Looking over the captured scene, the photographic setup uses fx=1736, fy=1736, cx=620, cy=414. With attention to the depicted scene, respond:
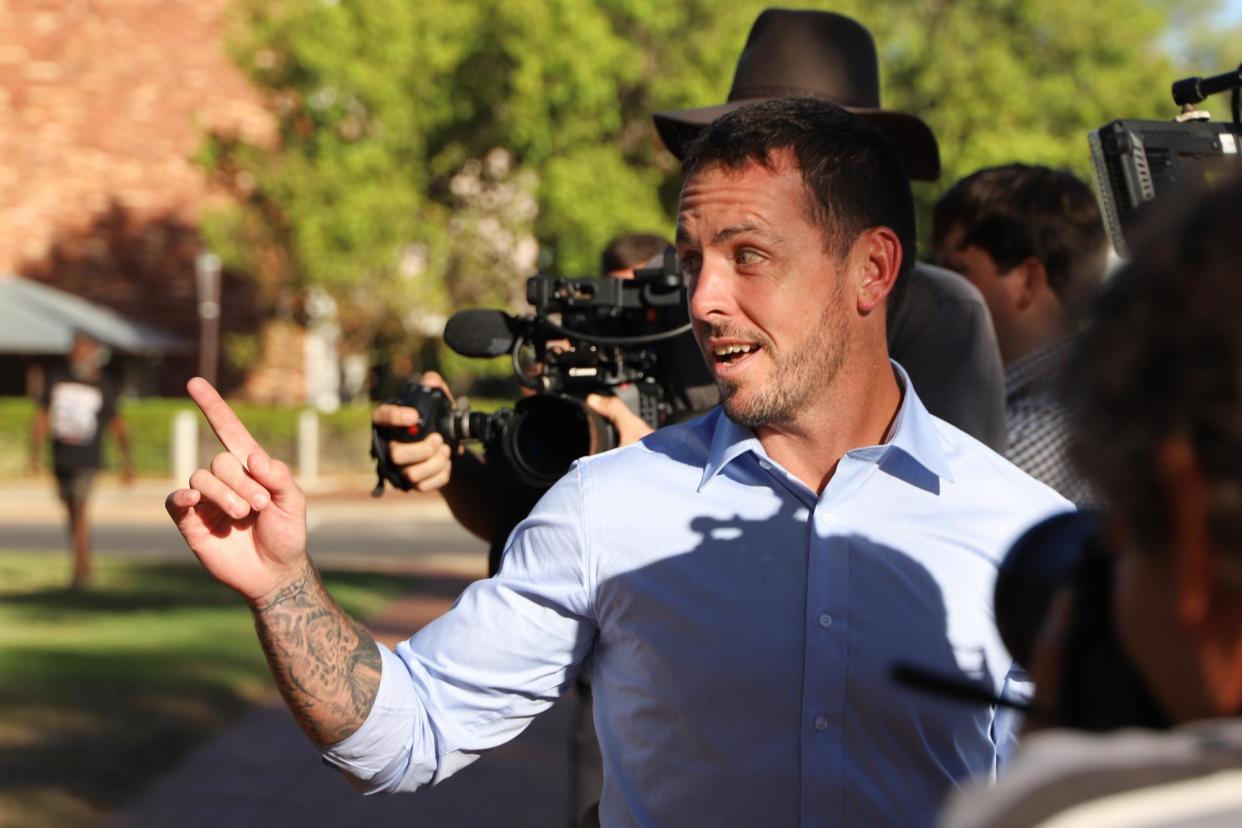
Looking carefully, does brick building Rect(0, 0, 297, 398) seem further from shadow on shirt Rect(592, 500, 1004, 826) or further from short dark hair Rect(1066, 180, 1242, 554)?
short dark hair Rect(1066, 180, 1242, 554)

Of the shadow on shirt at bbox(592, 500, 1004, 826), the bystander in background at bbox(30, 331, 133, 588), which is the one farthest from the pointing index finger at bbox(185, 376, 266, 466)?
the bystander in background at bbox(30, 331, 133, 588)

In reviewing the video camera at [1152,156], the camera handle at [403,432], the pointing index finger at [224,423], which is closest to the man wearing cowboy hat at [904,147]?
the video camera at [1152,156]

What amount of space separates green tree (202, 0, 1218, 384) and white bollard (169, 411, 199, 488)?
265 centimetres

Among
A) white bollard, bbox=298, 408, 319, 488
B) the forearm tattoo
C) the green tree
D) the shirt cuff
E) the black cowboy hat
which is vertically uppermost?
the green tree

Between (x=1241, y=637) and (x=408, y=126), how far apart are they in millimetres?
25907

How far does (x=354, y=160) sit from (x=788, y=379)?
78.5 feet

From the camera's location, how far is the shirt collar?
97.9 inches

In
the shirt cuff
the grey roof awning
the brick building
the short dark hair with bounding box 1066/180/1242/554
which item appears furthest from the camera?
the brick building

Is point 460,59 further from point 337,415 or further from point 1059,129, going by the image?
point 1059,129

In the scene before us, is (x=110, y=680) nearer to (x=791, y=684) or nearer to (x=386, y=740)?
(x=386, y=740)

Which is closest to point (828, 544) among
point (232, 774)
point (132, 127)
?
point (232, 774)

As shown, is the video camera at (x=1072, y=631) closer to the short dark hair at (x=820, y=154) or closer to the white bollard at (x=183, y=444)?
the short dark hair at (x=820, y=154)

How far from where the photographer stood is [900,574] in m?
2.41

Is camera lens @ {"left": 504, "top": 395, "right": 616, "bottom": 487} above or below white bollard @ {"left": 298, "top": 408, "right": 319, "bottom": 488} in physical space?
above
